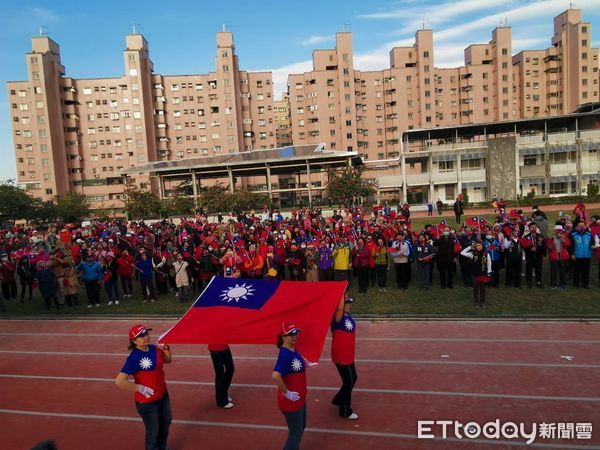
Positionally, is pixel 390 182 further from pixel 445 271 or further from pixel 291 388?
pixel 291 388

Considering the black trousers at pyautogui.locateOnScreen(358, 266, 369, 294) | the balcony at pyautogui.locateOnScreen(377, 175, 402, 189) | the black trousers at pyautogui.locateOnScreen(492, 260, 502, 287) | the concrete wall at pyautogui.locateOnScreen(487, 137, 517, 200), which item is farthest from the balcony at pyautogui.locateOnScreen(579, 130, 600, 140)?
the black trousers at pyautogui.locateOnScreen(358, 266, 369, 294)

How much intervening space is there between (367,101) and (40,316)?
74.4 metres

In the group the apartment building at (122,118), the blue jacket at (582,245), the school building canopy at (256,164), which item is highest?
the apartment building at (122,118)

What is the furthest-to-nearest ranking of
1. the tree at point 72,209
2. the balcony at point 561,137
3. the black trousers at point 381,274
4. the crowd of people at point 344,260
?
the tree at point 72,209, the balcony at point 561,137, the black trousers at point 381,274, the crowd of people at point 344,260

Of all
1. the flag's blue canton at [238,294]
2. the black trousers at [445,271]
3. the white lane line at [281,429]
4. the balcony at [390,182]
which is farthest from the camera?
the balcony at [390,182]

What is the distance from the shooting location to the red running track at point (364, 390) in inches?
239

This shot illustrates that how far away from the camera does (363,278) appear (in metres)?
13.4

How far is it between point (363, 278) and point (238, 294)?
7103 millimetres

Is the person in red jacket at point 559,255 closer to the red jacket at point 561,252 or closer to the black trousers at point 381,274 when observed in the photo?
the red jacket at point 561,252

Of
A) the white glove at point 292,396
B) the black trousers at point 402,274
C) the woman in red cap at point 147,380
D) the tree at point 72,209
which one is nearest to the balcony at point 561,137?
the black trousers at point 402,274

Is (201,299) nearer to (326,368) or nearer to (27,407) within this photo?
(326,368)

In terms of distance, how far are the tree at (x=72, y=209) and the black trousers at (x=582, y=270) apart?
51146mm

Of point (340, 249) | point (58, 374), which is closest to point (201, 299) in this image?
point (58, 374)

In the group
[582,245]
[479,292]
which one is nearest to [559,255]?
[582,245]
